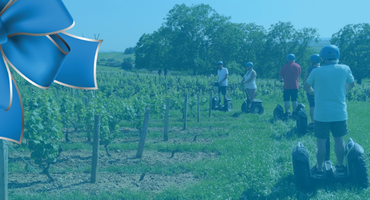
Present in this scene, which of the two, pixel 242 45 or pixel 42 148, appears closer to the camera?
pixel 42 148

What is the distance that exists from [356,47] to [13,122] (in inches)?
2082

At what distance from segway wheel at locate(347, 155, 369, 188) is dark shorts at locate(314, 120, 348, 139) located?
0.37 metres

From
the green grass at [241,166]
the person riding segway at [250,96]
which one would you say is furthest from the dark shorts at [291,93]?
the person riding segway at [250,96]

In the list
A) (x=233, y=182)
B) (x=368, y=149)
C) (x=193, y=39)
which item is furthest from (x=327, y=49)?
(x=193, y=39)

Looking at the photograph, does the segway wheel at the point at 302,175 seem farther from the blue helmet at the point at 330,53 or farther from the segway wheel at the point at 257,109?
the segway wheel at the point at 257,109

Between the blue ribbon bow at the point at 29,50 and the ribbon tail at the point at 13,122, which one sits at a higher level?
the blue ribbon bow at the point at 29,50

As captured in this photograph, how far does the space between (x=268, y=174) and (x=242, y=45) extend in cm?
4952

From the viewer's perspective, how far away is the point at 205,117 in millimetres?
11398

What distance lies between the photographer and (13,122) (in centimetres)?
129

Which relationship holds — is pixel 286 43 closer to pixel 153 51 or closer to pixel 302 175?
pixel 153 51

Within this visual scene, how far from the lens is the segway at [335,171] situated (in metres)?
3.96

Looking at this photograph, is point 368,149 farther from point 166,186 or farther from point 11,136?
point 11,136

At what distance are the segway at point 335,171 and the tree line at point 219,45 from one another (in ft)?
123

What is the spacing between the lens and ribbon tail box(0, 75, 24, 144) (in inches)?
49.9
